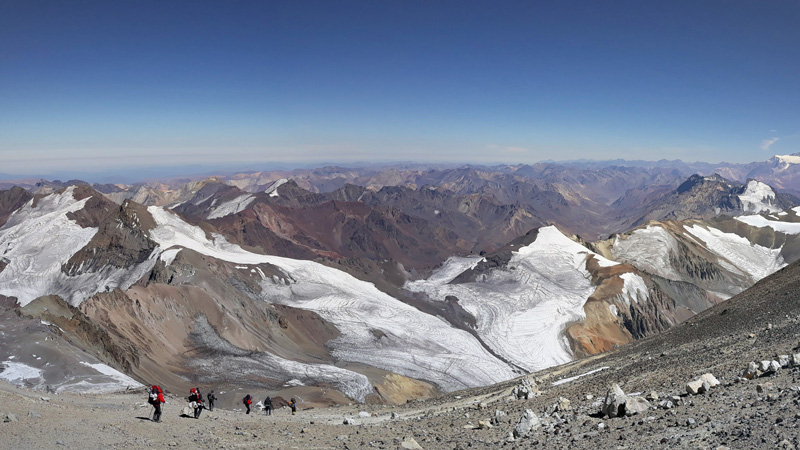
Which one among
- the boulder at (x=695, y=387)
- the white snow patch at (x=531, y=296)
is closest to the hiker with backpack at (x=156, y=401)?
the boulder at (x=695, y=387)

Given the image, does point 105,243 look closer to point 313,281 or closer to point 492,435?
point 313,281

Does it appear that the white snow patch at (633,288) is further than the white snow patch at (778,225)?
No

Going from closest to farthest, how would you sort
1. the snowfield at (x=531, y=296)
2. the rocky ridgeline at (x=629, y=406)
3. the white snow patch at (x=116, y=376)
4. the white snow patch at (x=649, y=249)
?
the rocky ridgeline at (x=629, y=406)
the white snow patch at (x=116, y=376)
the snowfield at (x=531, y=296)
the white snow patch at (x=649, y=249)

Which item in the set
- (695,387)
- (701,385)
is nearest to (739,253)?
(701,385)

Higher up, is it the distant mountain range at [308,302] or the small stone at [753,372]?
the small stone at [753,372]

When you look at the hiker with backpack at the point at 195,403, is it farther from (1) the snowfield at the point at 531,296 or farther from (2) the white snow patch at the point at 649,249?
(2) the white snow patch at the point at 649,249

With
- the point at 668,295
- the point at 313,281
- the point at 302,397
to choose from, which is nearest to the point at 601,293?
the point at 668,295

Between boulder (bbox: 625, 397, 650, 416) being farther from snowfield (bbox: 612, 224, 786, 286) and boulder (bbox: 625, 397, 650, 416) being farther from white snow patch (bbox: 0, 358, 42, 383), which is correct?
snowfield (bbox: 612, 224, 786, 286)

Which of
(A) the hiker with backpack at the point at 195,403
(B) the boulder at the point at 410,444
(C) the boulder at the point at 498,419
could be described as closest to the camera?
(B) the boulder at the point at 410,444

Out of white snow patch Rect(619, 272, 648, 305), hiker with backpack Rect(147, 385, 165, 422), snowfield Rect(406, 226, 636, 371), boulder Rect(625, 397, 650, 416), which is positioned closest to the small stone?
boulder Rect(625, 397, 650, 416)
